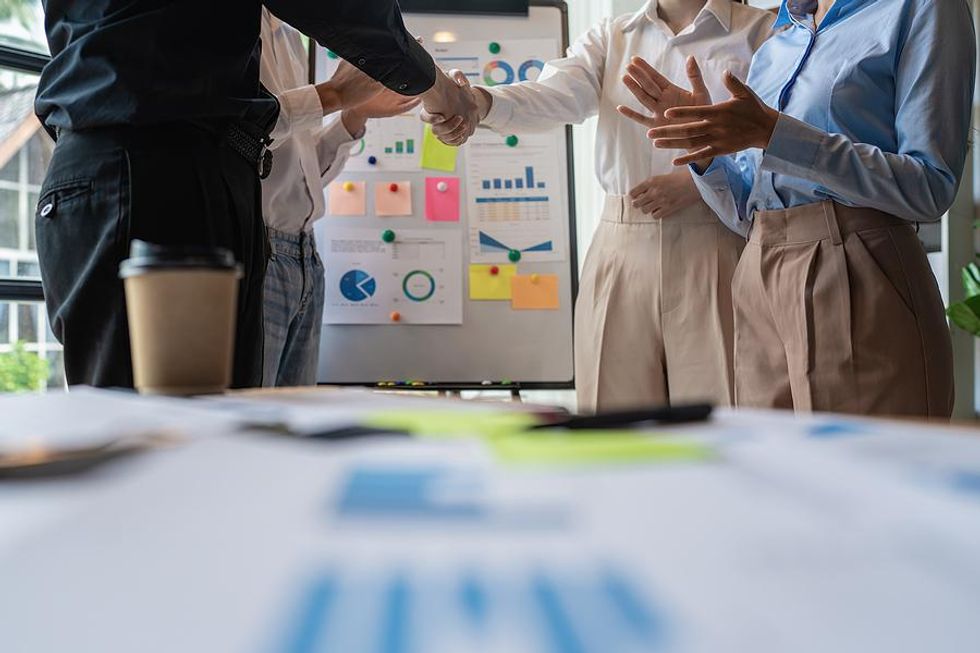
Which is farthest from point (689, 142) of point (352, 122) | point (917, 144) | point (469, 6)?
point (469, 6)

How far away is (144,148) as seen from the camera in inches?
46.8

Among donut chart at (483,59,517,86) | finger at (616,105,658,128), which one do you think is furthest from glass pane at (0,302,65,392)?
finger at (616,105,658,128)

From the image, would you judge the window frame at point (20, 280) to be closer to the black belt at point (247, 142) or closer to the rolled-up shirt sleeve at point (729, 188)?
the black belt at point (247, 142)

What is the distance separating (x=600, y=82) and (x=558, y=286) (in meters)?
0.82

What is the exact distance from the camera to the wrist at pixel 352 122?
7.25 ft

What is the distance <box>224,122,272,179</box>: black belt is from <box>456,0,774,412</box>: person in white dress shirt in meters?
0.81

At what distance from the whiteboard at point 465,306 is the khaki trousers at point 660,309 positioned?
2.33 ft

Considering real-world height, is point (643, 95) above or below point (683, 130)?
above

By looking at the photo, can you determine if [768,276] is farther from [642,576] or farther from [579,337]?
[642,576]

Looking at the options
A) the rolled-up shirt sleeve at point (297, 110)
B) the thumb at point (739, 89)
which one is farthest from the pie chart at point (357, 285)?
the thumb at point (739, 89)

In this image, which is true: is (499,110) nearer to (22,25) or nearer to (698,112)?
(698,112)

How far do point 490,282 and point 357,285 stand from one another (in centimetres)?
44

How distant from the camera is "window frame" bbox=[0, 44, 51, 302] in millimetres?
2432

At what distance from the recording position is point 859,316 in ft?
4.79
